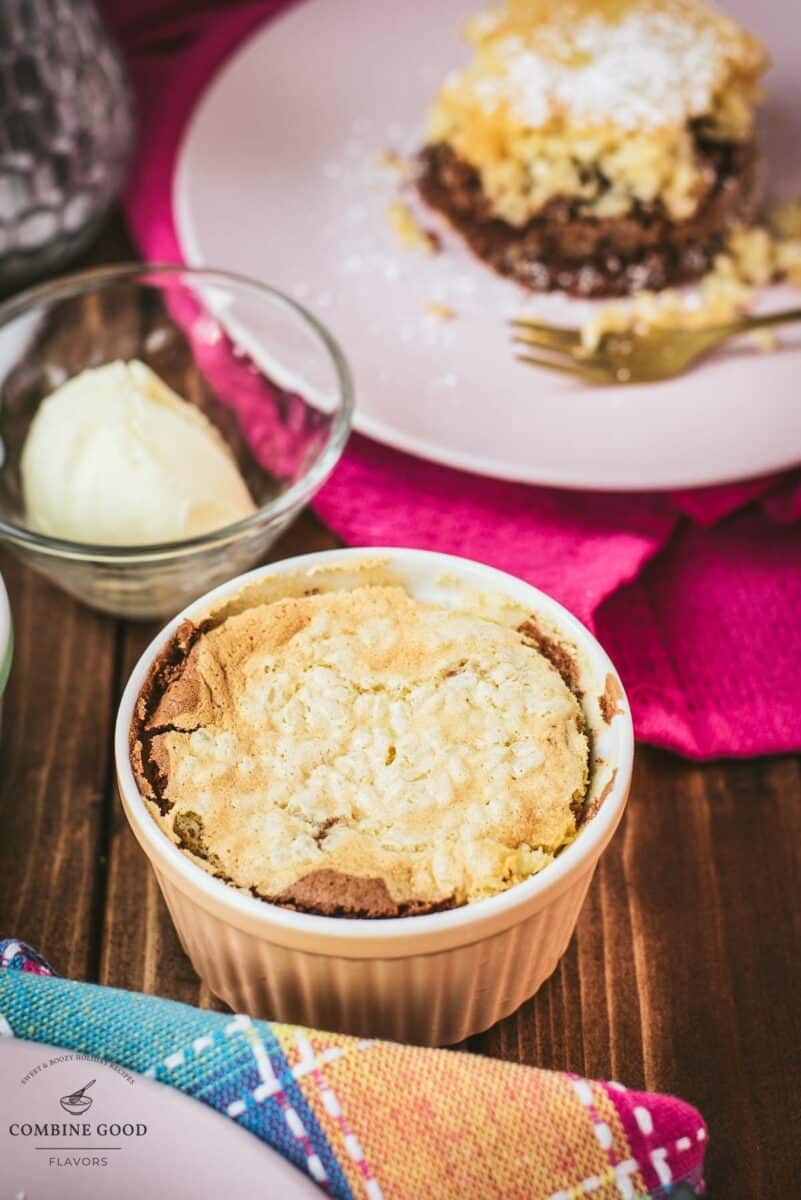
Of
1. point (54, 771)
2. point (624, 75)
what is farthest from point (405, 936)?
point (624, 75)

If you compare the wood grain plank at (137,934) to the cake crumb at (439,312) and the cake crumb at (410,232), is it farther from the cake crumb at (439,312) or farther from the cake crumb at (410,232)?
the cake crumb at (410,232)

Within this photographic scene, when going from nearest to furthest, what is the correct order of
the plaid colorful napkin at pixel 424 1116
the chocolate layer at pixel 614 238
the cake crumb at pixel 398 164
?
the plaid colorful napkin at pixel 424 1116 → the chocolate layer at pixel 614 238 → the cake crumb at pixel 398 164

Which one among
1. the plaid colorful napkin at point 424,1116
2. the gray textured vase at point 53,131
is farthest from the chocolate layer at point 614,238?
the plaid colorful napkin at point 424,1116

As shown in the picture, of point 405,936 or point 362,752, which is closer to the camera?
point 405,936

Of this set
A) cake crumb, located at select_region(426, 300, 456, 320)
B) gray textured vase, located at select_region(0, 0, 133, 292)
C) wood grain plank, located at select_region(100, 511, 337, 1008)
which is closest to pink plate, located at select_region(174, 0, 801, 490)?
cake crumb, located at select_region(426, 300, 456, 320)

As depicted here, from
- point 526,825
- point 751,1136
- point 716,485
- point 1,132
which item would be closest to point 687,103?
point 716,485

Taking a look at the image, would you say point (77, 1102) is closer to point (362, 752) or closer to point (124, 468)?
point (362, 752)
